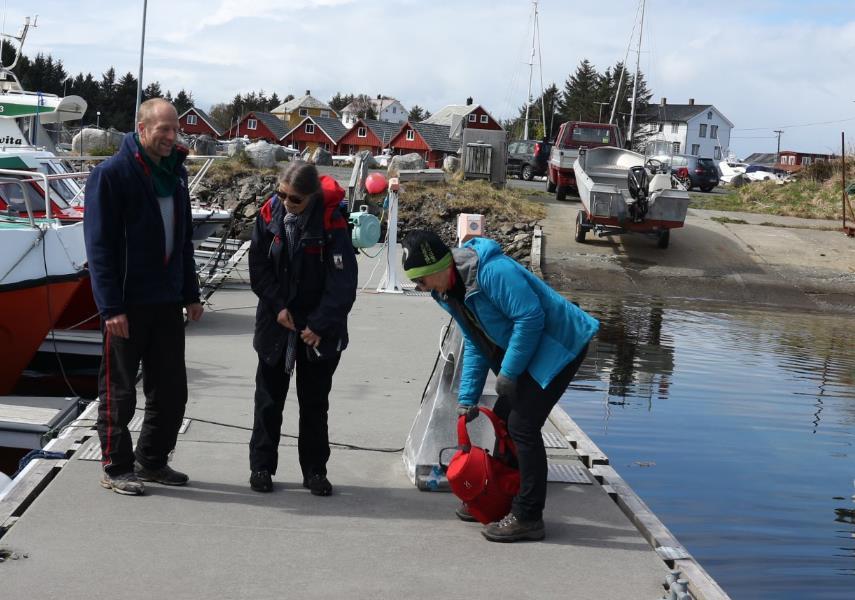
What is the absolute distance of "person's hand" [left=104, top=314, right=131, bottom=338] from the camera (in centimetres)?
564

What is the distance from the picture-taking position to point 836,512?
24.5 ft

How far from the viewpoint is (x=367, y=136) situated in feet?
349

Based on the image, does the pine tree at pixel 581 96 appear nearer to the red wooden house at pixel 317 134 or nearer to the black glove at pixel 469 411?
the red wooden house at pixel 317 134

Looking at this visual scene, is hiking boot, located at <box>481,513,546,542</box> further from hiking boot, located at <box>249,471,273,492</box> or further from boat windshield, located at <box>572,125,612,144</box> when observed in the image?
boat windshield, located at <box>572,125,612,144</box>

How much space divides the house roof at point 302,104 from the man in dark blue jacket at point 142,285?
148m

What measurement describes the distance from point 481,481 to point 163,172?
2426mm

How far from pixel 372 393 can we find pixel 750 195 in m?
29.1

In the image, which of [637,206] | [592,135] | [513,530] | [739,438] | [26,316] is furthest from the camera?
[592,135]

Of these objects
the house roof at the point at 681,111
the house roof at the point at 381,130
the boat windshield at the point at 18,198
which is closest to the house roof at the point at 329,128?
the house roof at the point at 381,130

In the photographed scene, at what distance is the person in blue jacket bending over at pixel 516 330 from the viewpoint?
5.22 metres

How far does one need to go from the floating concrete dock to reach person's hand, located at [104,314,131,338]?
88cm

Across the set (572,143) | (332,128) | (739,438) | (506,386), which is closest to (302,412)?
(506,386)

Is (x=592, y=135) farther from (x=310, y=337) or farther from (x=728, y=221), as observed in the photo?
(x=310, y=337)

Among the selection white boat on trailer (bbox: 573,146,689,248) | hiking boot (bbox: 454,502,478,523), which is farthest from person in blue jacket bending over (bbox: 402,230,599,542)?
white boat on trailer (bbox: 573,146,689,248)
